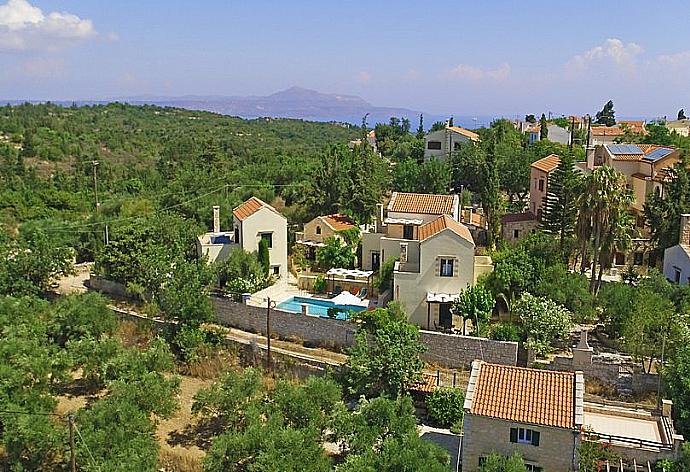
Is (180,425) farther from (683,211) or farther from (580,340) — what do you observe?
(683,211)

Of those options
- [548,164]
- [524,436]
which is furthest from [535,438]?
[548,164]

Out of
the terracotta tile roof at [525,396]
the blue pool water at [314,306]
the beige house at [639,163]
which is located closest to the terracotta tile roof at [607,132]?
the beige house at [639,163]

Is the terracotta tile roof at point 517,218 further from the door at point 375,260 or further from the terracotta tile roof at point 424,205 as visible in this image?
the door at point 375,260

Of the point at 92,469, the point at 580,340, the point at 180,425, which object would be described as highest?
the point at 580,340

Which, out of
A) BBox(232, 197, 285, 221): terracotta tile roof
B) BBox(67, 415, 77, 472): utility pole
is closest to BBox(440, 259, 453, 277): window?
BBox(232, 197, 285, 221): terracotta tile roof

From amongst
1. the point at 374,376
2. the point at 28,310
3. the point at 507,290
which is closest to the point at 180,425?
the point at 374,376
